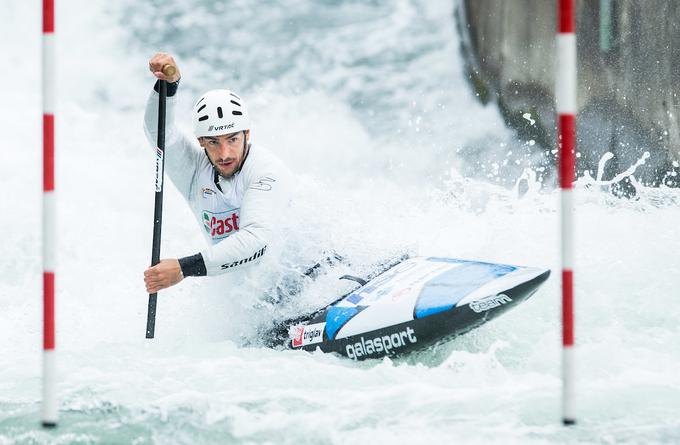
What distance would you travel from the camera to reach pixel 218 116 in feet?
16.1

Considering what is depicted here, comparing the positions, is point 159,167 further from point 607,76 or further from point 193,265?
point 607,76

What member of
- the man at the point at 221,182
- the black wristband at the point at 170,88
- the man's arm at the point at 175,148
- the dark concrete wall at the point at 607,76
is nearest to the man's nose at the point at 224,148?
the man at the point at 221,182

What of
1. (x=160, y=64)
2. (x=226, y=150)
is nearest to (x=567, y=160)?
(x=226, y=150)

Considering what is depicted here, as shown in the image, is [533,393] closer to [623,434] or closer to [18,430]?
[623,434]

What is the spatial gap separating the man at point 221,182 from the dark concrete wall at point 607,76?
4.49 m

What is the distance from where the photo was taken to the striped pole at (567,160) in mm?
3131

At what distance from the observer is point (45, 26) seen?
325cm

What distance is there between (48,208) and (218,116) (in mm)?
1727

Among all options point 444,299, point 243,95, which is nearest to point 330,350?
point 444,299

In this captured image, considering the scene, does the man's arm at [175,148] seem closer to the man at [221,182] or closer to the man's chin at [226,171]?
the man at [221,182]

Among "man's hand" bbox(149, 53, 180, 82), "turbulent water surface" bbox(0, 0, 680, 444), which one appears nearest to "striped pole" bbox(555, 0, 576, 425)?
"turbulent water surface" bbox(0, 0, 680, 444)

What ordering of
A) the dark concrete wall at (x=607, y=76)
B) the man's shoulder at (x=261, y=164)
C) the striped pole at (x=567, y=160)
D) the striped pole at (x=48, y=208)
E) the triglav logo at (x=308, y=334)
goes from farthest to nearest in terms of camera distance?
1. the dark concrete wall at (x=607, y=76)
2. the man's shoulder at (x=261, y=164)
3. the triglav logo at (x=308, y=334)
4. the striped pole at (x=48, y=208)
5. the striped pole at (x=567, y=160)

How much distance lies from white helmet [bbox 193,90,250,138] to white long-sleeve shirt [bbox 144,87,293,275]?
0.17m

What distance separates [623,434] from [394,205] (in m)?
7.37
